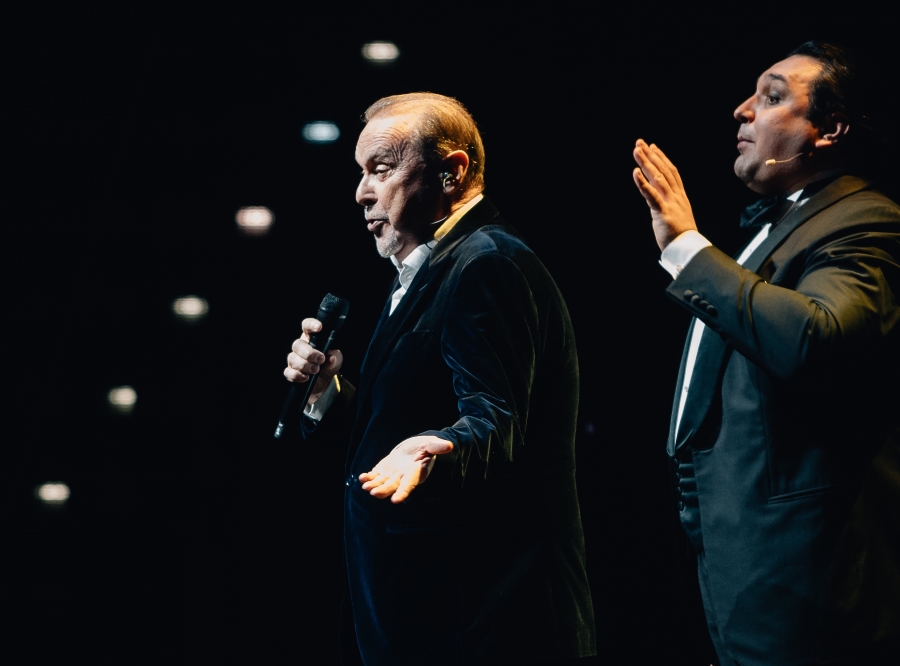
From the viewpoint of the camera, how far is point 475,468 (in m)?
1.53

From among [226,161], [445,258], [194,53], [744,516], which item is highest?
[194,53]

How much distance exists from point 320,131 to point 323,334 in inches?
32.0

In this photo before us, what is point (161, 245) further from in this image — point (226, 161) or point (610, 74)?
point (610, 74)

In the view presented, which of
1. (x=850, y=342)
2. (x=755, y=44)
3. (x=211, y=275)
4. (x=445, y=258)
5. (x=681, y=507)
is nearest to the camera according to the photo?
(x=850, y=342)

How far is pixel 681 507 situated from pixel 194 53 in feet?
5.84

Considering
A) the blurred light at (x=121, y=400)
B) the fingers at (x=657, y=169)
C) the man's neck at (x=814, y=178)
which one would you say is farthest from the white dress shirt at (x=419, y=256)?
the blurred light at (x=121, y=400)

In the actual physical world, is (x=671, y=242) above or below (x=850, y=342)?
above

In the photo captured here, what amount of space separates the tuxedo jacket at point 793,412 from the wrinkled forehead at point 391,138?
0.71 metres

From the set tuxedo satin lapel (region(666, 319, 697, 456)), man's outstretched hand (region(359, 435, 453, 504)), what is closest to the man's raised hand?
man's outstretched hand (region(359, 435, 453, 504))

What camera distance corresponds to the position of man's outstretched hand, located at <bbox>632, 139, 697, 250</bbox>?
161 centimetres

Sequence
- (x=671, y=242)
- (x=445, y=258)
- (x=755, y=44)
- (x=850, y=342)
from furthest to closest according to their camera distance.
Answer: (x=755, y=44) → (x=445, y=258) → (x=671, y=242) → (x=850, y=342)

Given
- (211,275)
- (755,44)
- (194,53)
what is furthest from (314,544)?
(755,44)

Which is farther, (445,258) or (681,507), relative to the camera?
(445,258)

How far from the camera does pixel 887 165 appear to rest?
1.74 m
